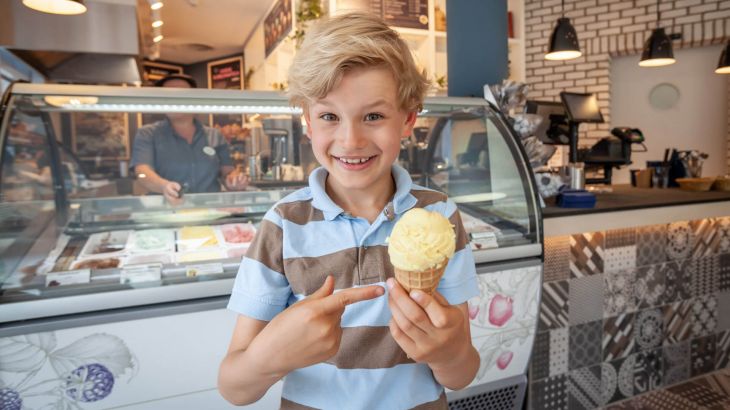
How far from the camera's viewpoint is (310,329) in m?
0.85

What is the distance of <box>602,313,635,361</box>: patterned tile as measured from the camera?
9.34ft

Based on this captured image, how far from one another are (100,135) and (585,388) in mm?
2891

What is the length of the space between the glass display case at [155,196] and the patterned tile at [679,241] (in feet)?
4.30

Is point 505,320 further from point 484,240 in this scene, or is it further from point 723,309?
point 723,309

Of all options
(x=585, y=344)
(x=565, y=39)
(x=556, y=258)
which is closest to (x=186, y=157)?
(x=556, y=258)

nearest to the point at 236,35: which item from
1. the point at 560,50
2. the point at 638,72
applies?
the point at 560,50

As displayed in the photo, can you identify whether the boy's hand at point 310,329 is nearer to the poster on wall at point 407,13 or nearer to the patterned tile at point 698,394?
the patterned tile at point 698,394

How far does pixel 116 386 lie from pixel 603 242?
8.11ft

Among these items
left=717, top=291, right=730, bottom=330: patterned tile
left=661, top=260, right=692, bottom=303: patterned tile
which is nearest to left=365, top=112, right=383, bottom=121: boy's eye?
left=661, top=260, right=692, bottom=303: patterned tile

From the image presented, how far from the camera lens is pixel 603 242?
274 centimetres

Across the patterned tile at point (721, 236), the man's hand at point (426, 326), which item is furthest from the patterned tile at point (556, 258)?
the man's hand at point (426, 326)

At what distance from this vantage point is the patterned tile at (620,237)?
2.75 meters

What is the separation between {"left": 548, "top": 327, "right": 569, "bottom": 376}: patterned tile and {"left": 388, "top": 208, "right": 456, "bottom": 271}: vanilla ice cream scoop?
1.92 metres

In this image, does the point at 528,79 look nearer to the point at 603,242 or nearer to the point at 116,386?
the point at 603,242
